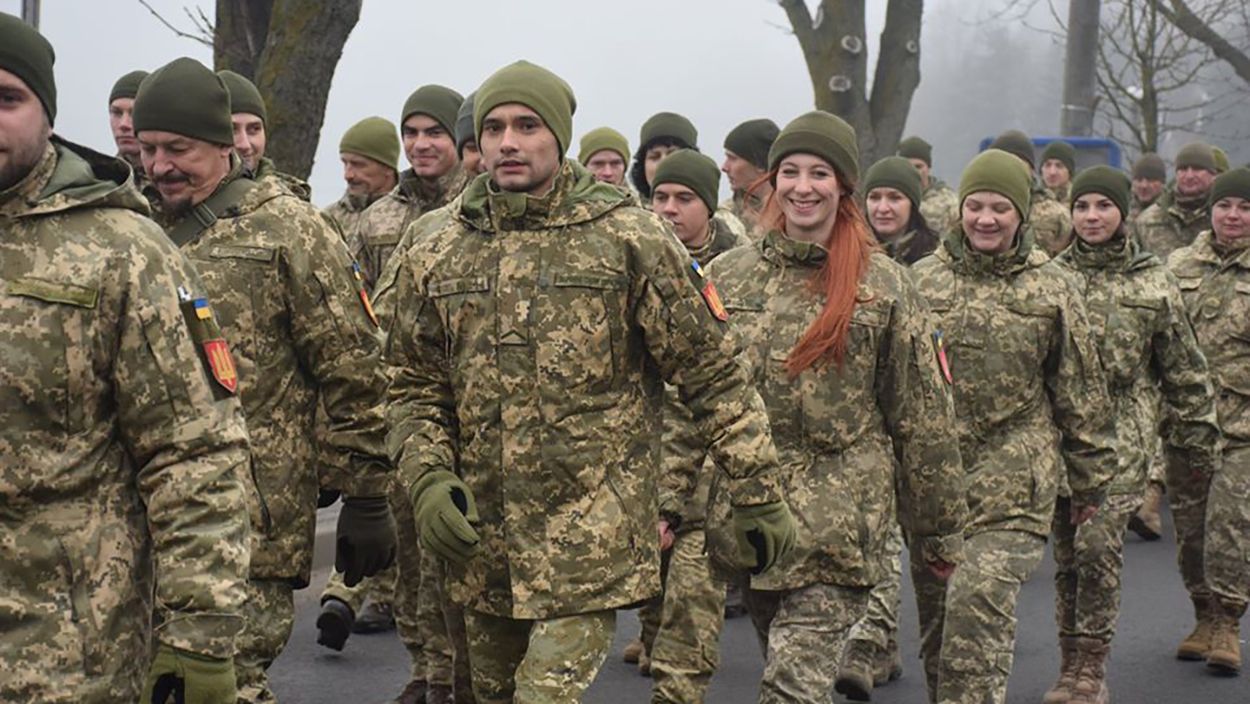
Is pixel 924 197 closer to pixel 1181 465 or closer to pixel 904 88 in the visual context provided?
pixel 904 88

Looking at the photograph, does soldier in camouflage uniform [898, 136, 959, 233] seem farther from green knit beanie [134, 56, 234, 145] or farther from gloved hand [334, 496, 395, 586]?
green knit beanie [134, 56, 234, 145]

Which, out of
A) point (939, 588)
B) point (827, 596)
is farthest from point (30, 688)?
point (939, 588)

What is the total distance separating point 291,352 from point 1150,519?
8.02 metres

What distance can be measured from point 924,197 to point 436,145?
250 inches

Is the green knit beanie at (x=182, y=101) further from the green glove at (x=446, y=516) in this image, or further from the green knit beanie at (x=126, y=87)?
the green knit beanie at (x=126, y=87)

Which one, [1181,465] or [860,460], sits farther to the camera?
[1181,465]

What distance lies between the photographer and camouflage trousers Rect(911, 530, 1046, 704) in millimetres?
6406

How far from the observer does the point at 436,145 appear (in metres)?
8.41

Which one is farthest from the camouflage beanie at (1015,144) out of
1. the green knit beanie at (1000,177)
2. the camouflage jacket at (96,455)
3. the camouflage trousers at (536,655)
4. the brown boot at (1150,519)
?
the camouflage jacket at (96,455)

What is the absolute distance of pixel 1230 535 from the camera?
28.5 feet

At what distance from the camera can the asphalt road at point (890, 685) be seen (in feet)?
25.6

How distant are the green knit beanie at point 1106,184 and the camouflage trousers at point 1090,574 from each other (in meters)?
1.38

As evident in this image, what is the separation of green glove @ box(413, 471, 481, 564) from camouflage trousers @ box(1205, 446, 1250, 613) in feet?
16.5

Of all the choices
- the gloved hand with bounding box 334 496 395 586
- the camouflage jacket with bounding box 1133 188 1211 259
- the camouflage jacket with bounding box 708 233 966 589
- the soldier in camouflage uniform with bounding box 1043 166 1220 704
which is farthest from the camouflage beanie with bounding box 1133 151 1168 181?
the gloved hand with bounding box 334 496 395 586
